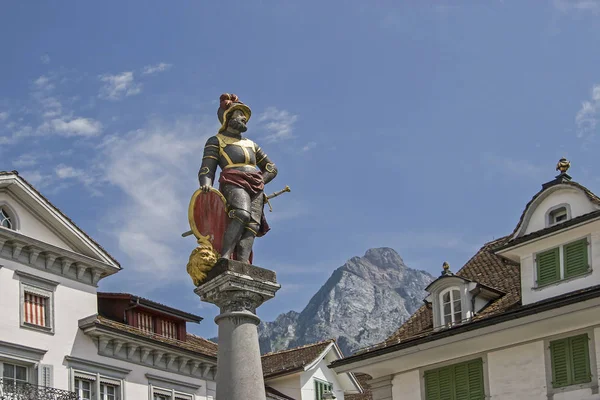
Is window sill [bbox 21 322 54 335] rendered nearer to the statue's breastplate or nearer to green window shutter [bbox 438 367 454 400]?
green window shutter [bbox 438 367 454 400]

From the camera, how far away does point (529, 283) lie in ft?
97.7

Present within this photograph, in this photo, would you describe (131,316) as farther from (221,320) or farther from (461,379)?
(221,320)

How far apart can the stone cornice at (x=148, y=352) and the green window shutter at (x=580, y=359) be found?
18465mm

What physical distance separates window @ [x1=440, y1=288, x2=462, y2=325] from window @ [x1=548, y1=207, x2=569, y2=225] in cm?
320

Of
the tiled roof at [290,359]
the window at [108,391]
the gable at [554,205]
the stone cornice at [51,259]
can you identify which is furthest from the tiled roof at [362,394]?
the gable at [554,205]

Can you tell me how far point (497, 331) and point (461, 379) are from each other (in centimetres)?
226

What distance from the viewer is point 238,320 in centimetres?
1384

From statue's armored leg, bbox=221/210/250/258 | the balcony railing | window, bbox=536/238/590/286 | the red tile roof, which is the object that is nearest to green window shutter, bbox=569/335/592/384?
window, bbox=536/238/590/286

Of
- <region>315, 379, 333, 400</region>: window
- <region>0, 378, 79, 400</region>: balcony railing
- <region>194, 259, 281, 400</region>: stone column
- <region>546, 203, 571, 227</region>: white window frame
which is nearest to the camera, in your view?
<region>194, 259, 281, 400</region>: stone column

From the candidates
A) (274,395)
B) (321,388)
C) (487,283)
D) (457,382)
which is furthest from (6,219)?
(321,388)

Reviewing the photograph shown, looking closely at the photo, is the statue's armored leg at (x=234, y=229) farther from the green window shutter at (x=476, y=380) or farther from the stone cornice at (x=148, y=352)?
the stone cornice at (x=148, y=352)

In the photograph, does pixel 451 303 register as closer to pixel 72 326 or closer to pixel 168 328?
pixel 72 326

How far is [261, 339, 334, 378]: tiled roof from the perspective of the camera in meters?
50.3

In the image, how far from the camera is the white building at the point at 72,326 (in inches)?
1487
